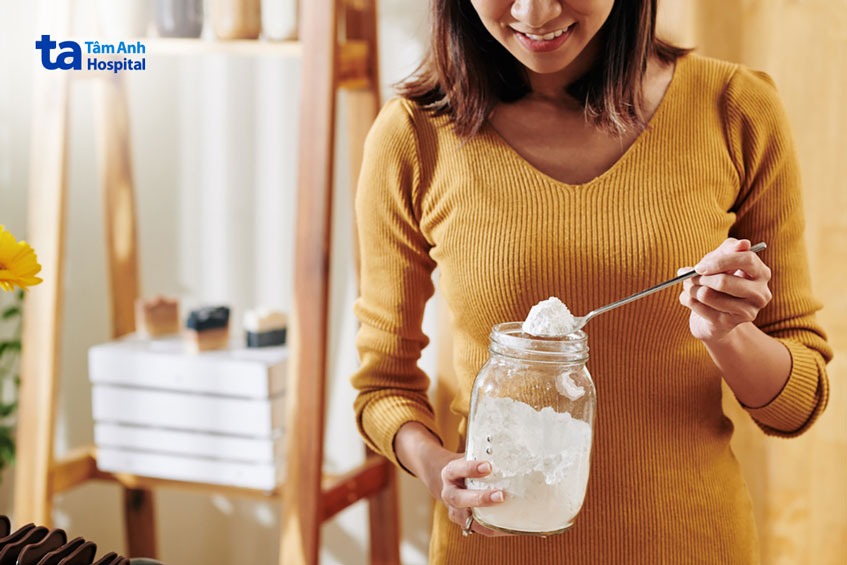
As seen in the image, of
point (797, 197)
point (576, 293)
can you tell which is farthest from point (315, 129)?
point (797, 197)

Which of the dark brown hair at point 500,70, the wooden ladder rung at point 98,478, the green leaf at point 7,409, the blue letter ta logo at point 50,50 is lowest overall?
the wooden ladder rung at point 98,478

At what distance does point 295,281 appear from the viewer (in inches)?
59.3

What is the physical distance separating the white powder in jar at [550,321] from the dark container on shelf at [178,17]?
43.7 inches

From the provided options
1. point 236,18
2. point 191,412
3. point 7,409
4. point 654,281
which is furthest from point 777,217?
point 7,409

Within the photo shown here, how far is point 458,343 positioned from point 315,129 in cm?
55

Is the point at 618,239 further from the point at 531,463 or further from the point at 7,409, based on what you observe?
the point at 7,409

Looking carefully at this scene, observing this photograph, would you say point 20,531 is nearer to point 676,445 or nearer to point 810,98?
point 676,445

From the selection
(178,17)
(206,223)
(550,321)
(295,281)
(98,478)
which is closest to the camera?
(550,321)

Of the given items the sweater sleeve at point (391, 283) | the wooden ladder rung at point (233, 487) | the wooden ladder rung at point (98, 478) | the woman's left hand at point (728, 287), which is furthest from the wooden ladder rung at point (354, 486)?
the woman's left hand at point (728, 287)

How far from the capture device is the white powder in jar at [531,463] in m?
0.80

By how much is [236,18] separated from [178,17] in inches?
5.6

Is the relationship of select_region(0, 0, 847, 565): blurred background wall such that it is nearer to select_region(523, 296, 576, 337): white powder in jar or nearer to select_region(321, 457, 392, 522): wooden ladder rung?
select_region(321, 457, 392, 522): wooden ladder rung

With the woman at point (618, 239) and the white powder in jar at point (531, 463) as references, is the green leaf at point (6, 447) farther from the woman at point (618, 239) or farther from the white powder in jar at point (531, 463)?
the white powder in jar at point (531, 463)

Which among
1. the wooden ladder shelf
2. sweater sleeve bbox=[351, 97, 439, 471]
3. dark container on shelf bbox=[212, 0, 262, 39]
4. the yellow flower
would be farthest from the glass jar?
dark container on shelf bbox=[212, 0, 262, 39]
